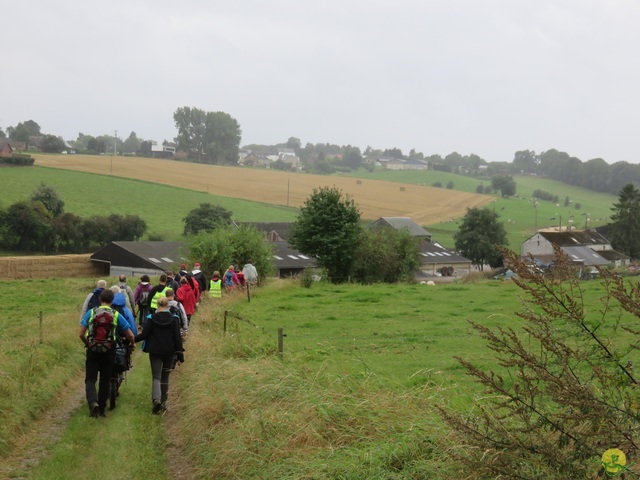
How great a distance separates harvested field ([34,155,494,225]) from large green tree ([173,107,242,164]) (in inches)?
1276

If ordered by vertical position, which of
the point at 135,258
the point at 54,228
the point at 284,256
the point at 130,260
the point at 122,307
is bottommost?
the point at 284,256

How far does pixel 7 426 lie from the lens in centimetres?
985

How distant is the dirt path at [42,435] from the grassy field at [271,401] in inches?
2.4

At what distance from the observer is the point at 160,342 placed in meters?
11.9

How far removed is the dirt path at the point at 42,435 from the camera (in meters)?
8.95

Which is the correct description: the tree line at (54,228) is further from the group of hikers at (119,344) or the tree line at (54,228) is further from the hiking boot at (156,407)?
the hiking boot at (156,407)

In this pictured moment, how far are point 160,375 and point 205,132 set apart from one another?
6604 inches

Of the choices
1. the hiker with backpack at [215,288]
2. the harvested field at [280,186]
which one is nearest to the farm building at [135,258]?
the hiker with backpack at [215,288]

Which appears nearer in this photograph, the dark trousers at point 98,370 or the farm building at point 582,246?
the dark trousers at point 98,370

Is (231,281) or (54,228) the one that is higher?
(231,281)

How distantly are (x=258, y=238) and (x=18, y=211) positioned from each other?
3980 centimetres

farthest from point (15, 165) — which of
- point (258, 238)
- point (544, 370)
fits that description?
point (544, 370)

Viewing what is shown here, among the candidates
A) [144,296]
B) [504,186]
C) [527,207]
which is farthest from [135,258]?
[504,186]

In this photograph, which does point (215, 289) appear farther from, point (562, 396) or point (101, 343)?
point (562, 396)
